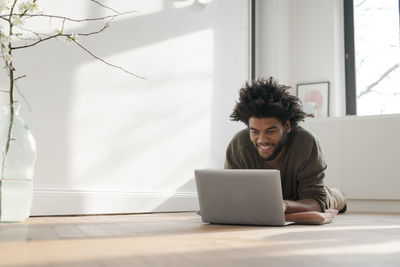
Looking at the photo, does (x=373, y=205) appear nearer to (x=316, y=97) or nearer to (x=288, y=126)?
(x=316, y=97)

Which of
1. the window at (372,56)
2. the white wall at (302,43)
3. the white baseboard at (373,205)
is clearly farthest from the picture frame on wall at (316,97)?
the white baseboard at (373,205)

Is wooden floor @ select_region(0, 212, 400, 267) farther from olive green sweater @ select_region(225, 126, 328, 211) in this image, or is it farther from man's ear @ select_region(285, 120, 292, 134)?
man's ear @ select_region(285, 120, 292, 134)

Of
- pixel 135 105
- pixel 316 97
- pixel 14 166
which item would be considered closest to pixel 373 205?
pixel 316 97

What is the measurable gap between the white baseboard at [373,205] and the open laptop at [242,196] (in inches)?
79.8

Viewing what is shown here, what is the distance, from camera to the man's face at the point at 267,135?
2.50m

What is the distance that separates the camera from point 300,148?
2539mm

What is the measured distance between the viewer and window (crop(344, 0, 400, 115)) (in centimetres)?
462

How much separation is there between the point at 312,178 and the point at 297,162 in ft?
0.35

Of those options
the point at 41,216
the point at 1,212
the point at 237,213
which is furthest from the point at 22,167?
the point at 237,213

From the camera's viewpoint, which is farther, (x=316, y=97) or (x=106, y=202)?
(x=316, y=97)

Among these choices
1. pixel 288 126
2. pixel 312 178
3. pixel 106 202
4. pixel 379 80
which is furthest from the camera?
pixel 379 80

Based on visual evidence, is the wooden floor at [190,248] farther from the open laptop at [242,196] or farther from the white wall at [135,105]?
the white wall at [135,105]

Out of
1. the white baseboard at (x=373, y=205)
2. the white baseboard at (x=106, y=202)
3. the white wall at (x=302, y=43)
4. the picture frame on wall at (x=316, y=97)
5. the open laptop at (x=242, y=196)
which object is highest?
the white wall at (x=302, y=43)

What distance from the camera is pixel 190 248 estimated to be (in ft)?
4.39
